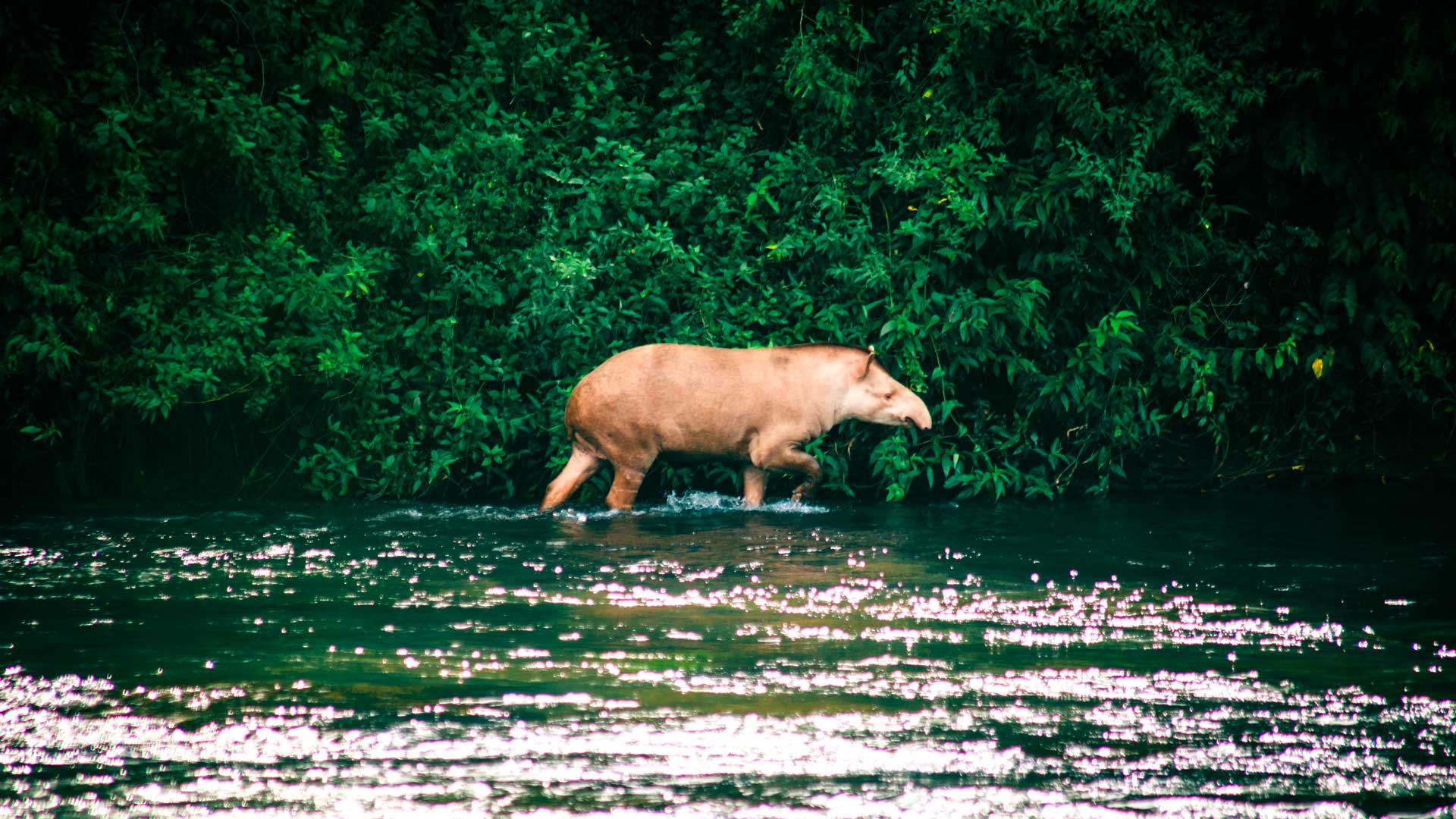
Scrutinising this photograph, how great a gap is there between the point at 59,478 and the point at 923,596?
8588mm

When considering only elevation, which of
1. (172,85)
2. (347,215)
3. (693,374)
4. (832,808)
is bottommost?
(832,808)

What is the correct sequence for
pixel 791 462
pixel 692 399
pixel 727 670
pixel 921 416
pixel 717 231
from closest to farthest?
pixel 727 670, pixel 692 399, pixel 791 462, pixel 921 416, pixel 717 231

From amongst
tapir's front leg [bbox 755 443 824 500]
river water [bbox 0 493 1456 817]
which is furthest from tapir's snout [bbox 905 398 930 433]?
river water [bbox 0 493 1456 817]

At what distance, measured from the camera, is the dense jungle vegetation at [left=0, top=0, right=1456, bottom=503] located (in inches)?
489

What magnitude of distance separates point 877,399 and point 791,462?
0.88 meters

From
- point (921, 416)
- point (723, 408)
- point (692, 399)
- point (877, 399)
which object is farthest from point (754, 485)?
point (921, 416)

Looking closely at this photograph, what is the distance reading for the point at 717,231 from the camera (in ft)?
43.7

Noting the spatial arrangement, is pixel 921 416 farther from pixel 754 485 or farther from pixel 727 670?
pixel 727 670

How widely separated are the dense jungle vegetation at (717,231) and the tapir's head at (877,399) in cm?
54

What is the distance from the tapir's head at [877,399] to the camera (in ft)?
39.9

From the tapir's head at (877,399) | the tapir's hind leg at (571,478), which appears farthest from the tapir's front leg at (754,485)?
the tapir's hind leg at (571,478)

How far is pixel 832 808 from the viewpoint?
4.74 metres

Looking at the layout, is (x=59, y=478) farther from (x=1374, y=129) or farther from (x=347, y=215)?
(x=1374, y=129)

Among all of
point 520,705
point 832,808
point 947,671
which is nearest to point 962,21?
point 947,671
